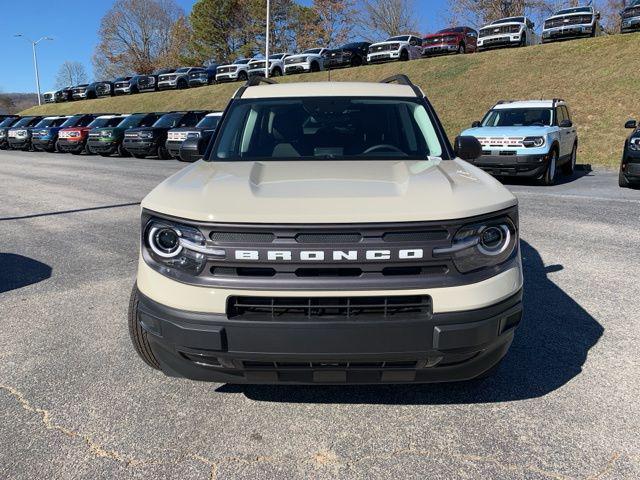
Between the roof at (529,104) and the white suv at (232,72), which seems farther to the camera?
the white suv at (232,72)

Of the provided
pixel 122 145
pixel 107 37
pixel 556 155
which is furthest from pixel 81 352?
pixel 107 37

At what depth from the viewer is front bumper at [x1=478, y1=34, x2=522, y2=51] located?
2666cm

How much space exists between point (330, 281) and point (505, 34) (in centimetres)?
2803

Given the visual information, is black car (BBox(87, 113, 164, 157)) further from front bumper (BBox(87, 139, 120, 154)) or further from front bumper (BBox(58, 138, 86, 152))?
front bumper (BBox(58, 138, 86, 152))

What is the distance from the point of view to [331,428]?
271cm

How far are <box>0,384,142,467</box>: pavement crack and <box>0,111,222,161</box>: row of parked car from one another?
42.6 ft

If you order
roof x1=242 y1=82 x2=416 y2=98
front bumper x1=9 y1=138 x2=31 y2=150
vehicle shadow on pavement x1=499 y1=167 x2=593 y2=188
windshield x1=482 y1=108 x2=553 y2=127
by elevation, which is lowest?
front bumper x1=9 y1=138 x2=31 y2=150

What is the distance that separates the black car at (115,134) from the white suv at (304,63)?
12.8 metres

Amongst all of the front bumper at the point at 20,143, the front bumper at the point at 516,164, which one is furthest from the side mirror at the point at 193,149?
the front bumper at the point at 20,143

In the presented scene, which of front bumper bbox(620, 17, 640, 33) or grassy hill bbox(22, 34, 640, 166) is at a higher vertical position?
front bumper bbox(620, 17, 640, 33)

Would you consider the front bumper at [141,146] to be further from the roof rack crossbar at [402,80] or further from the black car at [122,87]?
the black car at [122,87]

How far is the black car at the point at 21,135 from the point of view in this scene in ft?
91.1

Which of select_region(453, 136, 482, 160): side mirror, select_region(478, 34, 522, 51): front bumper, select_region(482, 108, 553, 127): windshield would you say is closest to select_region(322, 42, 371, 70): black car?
select_region(478, 34, 522, 51): front bumper

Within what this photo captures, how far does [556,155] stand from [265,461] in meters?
10.9
